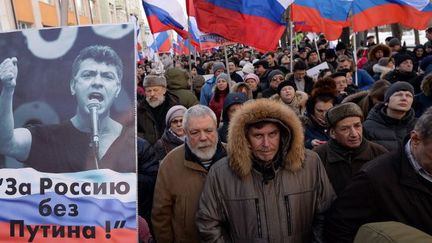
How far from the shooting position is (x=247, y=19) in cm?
513

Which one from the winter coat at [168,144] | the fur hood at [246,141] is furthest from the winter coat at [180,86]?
the fur hood at [246,141]

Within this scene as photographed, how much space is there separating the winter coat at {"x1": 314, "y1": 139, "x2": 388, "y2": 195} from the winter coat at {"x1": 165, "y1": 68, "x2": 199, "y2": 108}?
326cm

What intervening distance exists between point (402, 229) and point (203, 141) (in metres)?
1.77

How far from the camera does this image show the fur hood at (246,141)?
7.64ft

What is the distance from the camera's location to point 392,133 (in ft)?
10.9

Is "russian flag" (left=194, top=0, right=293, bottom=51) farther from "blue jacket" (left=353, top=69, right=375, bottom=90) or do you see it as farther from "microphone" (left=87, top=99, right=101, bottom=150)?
"microphone" (left=87, top=99, right=101, bottom=150)

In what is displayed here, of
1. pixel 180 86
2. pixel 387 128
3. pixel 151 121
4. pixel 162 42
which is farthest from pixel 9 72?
pixel 162 42

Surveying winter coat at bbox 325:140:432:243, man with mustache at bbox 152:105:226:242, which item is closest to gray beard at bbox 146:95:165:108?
man with mustache at bbox 152:105:226:242

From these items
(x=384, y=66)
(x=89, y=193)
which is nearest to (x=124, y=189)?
(x=89, y=193)

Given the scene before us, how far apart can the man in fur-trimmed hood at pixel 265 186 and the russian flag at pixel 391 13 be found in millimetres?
5703

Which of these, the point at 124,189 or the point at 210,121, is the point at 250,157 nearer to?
the point at 210,121

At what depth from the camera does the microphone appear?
6.00 ft

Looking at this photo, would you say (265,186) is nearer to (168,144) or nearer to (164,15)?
(168,144)

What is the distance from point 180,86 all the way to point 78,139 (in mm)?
4428
